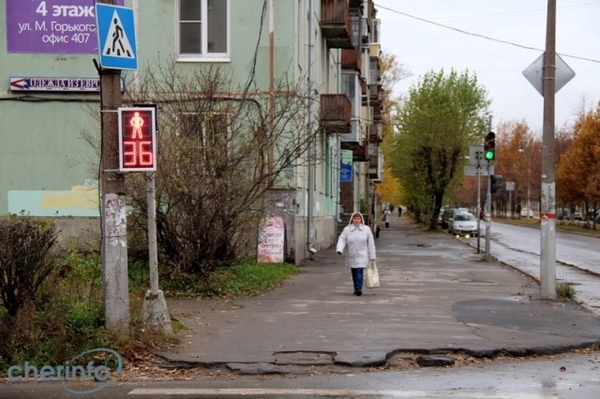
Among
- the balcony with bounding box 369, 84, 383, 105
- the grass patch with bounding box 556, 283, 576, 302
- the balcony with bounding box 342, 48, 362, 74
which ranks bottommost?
the grass patch with bounding box 556, 283, 576, 302

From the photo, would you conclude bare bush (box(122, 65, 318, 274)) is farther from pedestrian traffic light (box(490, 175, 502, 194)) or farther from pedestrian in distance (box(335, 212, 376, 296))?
pedestrian traffic light (box(490, 175, 502, 194))

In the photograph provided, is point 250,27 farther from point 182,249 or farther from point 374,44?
point 374,44

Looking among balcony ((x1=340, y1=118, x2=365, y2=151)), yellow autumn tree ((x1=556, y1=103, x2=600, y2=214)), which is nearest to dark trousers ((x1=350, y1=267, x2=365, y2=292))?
→ balcony ((x1=340, y1=118, x2=365, y2=151))

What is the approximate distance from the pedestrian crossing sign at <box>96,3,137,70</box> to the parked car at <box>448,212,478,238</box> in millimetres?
41615

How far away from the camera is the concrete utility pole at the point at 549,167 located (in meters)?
14.9

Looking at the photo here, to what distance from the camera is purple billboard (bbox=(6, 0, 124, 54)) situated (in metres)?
21.8

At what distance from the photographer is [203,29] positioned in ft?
72.5

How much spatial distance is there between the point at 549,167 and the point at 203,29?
10771 mm

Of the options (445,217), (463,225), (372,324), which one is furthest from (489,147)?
(445,217)

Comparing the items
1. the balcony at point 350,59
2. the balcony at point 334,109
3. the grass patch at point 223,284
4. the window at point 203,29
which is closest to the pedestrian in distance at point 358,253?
the grass patch at point 223,284

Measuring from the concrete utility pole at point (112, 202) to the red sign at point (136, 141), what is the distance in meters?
0.19

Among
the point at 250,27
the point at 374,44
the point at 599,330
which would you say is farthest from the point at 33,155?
the point at 374,44

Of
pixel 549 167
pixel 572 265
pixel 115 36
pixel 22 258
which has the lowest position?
pixel 572 265

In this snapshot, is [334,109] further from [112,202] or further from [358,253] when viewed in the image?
[112,202]
